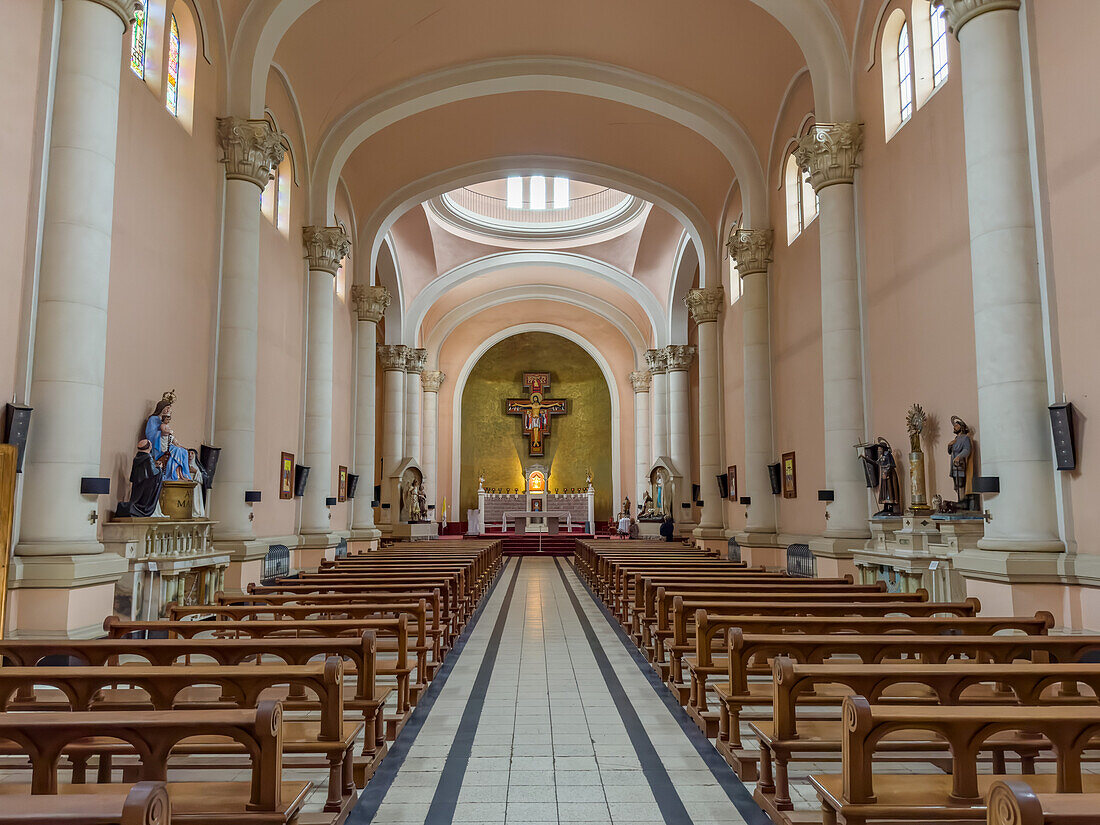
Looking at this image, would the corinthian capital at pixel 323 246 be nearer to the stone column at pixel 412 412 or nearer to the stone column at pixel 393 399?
the stone column at pixel 393 399

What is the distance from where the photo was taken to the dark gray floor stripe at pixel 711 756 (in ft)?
13.3

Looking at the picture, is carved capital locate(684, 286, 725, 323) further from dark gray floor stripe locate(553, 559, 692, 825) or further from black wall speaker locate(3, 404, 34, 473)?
black wall speaker locate(3, 404, 34, 473)

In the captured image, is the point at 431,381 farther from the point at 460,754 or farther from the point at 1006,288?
the point at 460,754

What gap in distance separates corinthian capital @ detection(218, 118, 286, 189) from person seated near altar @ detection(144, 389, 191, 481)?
156 inches

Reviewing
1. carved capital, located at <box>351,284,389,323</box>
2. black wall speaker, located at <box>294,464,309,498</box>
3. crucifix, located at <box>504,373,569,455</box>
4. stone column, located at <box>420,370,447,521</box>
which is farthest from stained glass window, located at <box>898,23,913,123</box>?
crucifix, located at <box>504,373,569,455</box>

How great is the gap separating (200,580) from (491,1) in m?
10.4

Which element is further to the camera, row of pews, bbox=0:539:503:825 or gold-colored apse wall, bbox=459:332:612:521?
gold-colored apse wall, bbox=459:332:612:521

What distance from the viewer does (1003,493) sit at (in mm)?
7465

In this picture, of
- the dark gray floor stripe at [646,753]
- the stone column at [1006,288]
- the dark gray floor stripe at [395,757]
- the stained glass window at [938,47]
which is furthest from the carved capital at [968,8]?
the dark gray floor stripe at [395,757]

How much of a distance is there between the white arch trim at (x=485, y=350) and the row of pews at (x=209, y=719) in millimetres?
27713

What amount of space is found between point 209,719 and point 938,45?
10.7 m

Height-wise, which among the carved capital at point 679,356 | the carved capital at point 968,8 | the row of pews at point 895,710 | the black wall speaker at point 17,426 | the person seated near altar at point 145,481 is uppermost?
the carved capital at point 679,356

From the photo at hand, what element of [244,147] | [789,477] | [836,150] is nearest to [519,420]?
[789,477]

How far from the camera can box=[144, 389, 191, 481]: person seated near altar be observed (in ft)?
30.5
